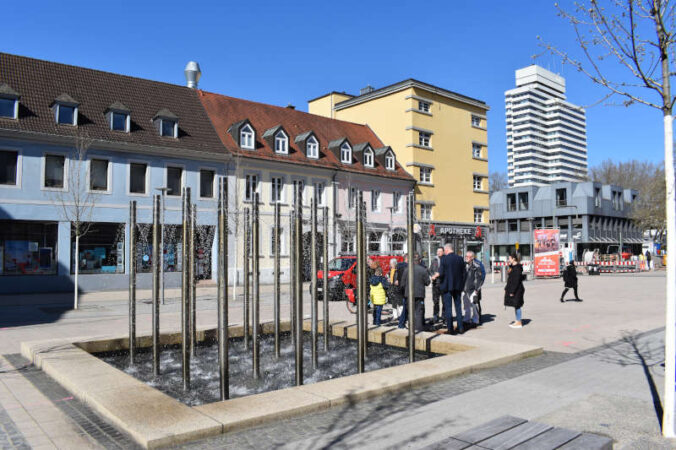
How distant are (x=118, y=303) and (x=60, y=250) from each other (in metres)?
6.56

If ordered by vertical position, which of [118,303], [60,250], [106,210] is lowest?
[118,303]

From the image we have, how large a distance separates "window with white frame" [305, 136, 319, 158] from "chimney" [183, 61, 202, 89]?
28.6 feet

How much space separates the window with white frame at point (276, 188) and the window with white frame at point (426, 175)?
46.2 feet

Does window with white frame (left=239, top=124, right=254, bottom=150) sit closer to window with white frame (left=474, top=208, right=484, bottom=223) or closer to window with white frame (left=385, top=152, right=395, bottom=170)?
window with white frame (left=385, top=152, right=395, bottom=170)

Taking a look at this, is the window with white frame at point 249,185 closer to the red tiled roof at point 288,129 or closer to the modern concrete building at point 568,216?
the red tiled roof at point 288,129

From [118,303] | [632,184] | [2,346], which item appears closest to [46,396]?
[2,346]

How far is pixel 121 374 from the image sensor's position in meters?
7.03

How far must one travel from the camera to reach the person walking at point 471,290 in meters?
12.9

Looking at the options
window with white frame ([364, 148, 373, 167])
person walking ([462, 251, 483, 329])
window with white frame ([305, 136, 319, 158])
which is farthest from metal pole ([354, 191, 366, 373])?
window with white frame ([364, 148, 373, 167])

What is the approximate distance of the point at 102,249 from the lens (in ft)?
Result: 91.0

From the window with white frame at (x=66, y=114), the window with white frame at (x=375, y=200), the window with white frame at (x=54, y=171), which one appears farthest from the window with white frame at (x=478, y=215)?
the window with white frame at (x=54, y=171)

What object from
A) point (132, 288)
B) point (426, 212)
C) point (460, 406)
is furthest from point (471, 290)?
point (426, 212)

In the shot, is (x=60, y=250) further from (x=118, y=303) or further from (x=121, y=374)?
(x=121, y=374)

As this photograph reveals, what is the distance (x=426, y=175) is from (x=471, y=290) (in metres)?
32.4
